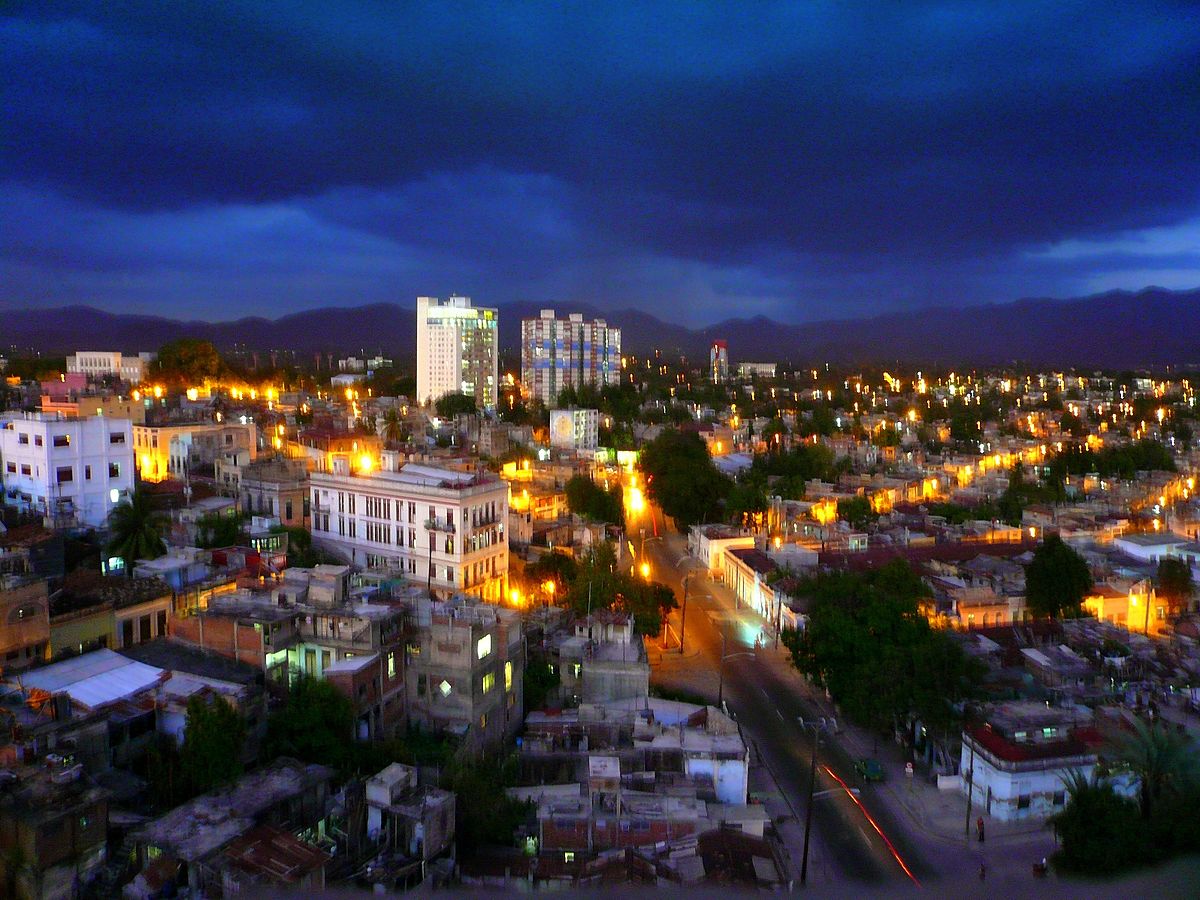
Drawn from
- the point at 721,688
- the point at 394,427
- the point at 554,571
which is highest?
the point at 394,427

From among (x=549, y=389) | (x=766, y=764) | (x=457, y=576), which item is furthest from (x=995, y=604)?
(x=549, y=389)

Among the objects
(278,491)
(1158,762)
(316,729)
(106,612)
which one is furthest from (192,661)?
(1158,762)

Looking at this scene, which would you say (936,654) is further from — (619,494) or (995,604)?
(619,494)

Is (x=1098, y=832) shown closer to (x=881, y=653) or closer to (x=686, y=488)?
(x=881, y=653)

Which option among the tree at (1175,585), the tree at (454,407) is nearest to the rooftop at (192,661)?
Answer: the tree at (1175,585)

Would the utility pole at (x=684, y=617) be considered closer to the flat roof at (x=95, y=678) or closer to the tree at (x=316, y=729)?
the tree at (x=316, y=729)

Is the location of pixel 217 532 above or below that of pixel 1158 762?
above
